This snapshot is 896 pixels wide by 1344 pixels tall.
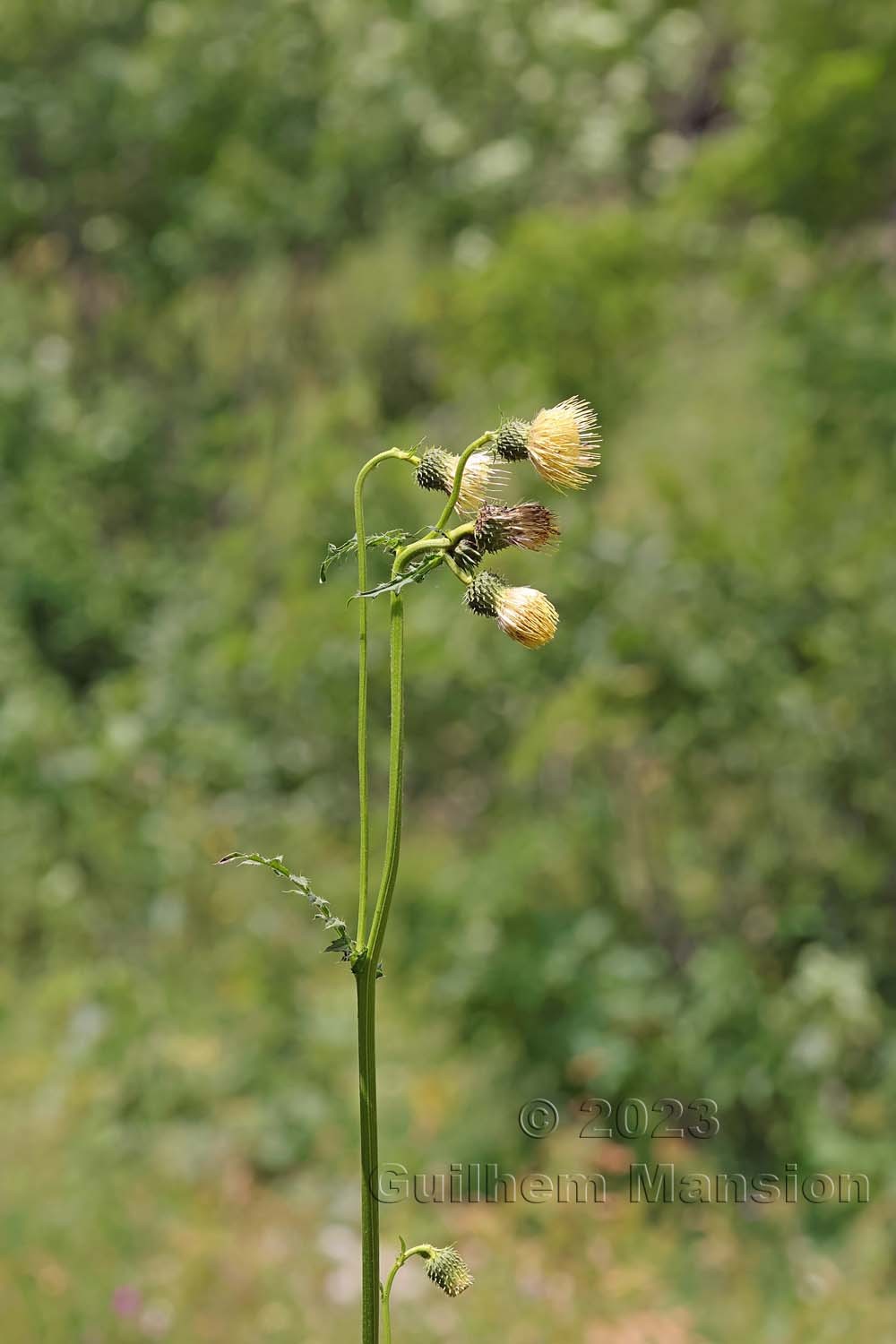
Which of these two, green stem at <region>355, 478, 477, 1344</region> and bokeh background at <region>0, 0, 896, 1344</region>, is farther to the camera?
bokeh background at <region>0, 0, 896, 1344</region>

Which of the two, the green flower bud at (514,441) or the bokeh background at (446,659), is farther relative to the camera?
the bokeh background at (446,659)

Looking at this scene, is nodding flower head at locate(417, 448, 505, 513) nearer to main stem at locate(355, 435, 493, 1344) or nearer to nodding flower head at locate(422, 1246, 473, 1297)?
main stem at locate(355, 435, 493, 1344)

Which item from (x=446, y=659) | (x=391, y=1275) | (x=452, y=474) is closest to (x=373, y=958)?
(x=391, y=1275)

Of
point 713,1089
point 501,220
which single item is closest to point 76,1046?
point 713,1089

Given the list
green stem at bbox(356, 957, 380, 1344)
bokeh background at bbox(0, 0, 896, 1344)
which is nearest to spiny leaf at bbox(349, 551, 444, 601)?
green stem at bbox(356, 957, 380, 1344)

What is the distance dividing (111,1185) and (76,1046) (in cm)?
60

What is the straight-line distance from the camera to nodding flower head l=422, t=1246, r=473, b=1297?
0.67 metres

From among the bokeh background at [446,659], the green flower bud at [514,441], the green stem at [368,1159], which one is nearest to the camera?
the green stem at [368,1159]

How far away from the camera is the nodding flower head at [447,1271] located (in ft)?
2.20

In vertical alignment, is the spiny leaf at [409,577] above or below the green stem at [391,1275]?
above

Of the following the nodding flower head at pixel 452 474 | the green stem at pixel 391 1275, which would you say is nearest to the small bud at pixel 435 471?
the nodding flower head at pixel 452 474

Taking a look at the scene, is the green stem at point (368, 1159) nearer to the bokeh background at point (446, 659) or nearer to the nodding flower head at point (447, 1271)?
the nodding flower head at point (447, 1271)

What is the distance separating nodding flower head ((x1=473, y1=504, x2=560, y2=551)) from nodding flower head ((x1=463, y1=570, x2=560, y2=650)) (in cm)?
2

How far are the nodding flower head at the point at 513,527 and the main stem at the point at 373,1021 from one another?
0.17 ft
